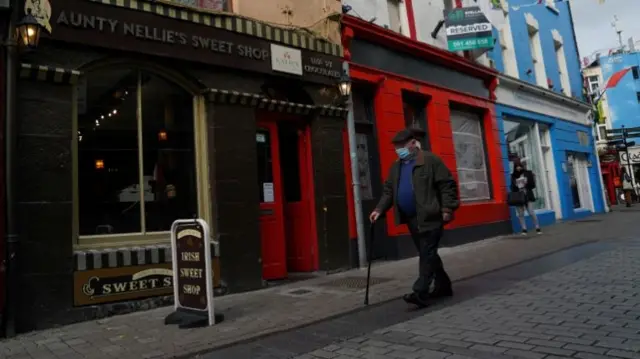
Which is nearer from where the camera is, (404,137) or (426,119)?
(404,137)

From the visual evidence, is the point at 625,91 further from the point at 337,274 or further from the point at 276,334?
the point at 276,334

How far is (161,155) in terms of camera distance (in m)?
6.64

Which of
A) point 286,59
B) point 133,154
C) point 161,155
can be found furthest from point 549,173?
point 133,154

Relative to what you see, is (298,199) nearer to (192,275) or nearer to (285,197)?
(285,197)

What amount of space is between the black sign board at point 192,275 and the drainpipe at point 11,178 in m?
1.58

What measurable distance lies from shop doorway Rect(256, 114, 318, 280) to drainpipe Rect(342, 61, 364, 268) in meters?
0.93

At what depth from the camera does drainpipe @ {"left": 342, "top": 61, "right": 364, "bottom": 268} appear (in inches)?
341

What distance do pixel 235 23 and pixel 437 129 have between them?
5763mm

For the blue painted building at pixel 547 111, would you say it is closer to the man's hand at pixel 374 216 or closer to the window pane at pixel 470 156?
the window pane at pixel 470 156

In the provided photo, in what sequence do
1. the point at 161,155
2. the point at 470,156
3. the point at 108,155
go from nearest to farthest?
the point at 108,155 → the point at 161,155 → the point at 470,156

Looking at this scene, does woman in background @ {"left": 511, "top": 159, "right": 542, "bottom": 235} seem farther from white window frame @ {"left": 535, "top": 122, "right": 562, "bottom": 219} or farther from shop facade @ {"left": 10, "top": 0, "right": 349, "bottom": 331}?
shop facade @ {"left": 10, "top": 0, "right": 349, "bottom": 331}

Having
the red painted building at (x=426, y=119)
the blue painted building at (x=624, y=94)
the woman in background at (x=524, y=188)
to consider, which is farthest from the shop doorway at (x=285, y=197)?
the blue painted building at (x=624, y=94)

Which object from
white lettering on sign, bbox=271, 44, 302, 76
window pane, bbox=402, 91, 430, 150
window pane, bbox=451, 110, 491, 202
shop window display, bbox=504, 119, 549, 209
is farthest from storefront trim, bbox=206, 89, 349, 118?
shop window display, bbox=504, 119, 549, 209

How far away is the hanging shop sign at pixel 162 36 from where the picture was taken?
5.72 meters
